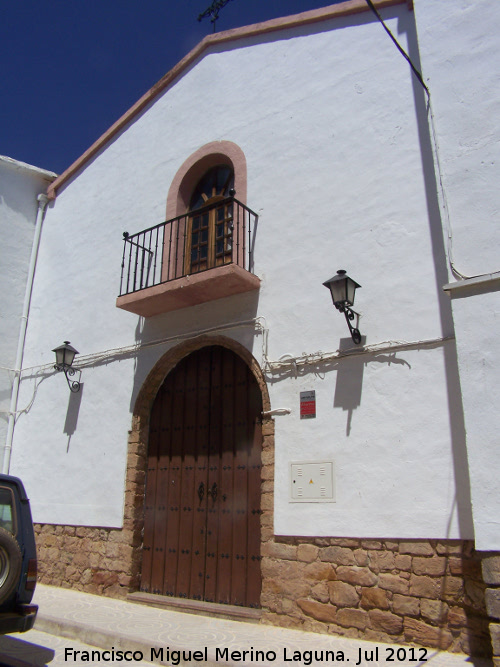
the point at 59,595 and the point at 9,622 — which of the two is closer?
the point at 9,622

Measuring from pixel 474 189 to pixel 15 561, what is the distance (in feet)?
14.0

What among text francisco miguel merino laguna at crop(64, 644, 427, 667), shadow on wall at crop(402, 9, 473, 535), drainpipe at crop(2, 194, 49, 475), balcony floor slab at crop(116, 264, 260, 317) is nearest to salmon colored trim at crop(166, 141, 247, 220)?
balcony floor slab at crop(116, 264, 260, 317)

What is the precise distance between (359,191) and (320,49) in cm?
203

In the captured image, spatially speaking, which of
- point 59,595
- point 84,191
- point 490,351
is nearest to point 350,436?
point 490,351

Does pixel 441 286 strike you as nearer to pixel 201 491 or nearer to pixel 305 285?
pixel 305 285

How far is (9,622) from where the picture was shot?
343 cm

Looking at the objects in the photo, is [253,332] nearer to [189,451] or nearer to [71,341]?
[189,451]

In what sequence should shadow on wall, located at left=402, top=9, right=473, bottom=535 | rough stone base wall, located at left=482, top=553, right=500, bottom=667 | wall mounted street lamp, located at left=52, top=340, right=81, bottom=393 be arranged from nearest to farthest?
1. rough stone base wall, located at left=482, top=553, right=500, bottom=667
2. shadow on wall, located at left=402, top=9, right=473, bottom=535
3. wall mounted street lamp, located at left=52, top=340, right=81, bottom=393

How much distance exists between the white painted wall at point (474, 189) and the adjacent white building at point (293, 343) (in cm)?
2

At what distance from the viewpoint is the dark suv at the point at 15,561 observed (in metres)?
3.45

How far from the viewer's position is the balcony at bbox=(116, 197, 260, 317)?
6016 mm

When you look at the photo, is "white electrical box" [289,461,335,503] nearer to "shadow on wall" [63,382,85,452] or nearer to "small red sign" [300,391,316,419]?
"small red sign" [300,391,316,419]

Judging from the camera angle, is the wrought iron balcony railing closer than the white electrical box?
No

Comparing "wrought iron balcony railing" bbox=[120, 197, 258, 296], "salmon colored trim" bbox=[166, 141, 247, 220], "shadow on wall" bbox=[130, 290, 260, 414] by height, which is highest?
"salmon colored trim" bbox=[166, 141, 247, 220]
